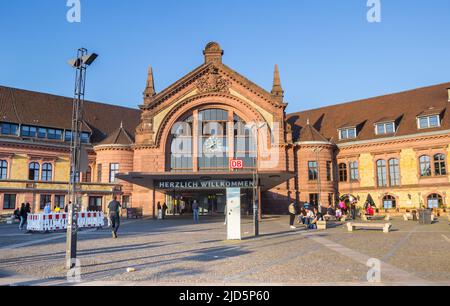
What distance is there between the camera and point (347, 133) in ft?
156

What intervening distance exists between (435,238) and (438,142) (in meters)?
25.9

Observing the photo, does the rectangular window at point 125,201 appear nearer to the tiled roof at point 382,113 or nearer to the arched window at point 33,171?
the arched window at point 33,171

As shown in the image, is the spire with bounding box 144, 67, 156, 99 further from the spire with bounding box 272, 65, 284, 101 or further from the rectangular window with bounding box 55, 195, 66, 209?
the rectangular window with bounding box 55, 195, 66, 209

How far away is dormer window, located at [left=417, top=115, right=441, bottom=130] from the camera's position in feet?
135

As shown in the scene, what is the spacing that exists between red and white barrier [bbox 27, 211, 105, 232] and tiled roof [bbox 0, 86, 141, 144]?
24975 millimetres

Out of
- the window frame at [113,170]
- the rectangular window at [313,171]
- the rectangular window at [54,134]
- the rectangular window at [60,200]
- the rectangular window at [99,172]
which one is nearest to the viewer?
the rectangular window at [60,200]

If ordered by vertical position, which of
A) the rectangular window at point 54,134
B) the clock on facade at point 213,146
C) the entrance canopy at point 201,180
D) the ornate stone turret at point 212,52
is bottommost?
the entrance canopy at point 201,180

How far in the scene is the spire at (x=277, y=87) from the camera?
141 ft

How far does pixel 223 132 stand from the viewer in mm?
42562

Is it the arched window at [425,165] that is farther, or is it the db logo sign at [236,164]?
the arched window at [425,165]

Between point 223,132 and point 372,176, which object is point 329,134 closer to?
point 372,176

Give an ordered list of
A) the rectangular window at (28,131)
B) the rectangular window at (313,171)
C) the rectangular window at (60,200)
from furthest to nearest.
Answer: the rectangular window at (28,131) → the rectangular window at (313,171) → the rectangular window at (60,200)

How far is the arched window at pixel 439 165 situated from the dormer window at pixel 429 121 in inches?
127

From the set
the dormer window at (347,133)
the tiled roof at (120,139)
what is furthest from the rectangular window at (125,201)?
the dormer window at (347,133)
